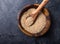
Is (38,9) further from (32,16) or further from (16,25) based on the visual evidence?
(16,25)

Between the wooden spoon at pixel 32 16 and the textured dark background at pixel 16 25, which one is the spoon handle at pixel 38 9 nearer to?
the wooden spoon at pixel 32 16

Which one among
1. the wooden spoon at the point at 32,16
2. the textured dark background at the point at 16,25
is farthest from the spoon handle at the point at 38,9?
the textured dark background at the point at 16,25

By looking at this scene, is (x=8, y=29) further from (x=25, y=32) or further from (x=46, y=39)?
(x=46, y=39)

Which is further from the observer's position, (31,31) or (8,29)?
(8,29)

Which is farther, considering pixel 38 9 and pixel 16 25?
pixel 16 25

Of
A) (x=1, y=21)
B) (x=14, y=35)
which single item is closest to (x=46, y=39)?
(x=14, y=35)

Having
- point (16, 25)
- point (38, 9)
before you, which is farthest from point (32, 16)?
point (16, 25)

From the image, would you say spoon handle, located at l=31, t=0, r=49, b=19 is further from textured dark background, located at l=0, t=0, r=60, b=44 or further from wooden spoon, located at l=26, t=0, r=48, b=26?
textured dark background, located at l=0, t=0, r=60, b=44

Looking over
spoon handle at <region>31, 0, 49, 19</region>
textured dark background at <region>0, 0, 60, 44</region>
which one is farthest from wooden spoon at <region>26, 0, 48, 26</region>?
textured dark background at <region>0, 0, 60, 44</region>
